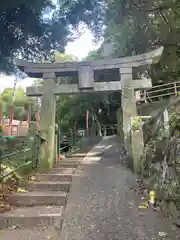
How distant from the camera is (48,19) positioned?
208 inches

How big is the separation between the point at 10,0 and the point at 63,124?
17066 millimetres

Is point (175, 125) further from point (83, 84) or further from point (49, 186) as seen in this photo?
point (83, 84)

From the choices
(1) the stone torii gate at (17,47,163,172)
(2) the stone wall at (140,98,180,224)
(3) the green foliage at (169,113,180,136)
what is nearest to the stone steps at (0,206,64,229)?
(2) the stone wall at (140,98,180,224)

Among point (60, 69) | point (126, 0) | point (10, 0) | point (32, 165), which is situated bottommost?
point (32, 165)

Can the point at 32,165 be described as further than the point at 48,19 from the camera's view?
Yes

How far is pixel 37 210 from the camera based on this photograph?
388 centimetres

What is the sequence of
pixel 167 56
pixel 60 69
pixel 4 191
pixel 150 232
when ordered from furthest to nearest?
1. pixel 167 56
2. pixel 60 69
3. pixel 4 191
4. pixel 150 232

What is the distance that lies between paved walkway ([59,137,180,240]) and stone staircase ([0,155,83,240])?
19 centimetres

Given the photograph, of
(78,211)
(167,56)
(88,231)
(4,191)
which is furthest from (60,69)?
(167,56)

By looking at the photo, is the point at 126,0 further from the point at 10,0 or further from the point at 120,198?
the point at 120,198

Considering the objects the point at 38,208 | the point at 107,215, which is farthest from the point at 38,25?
the point at 107,215

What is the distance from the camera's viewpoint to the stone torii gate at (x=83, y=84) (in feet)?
21.8

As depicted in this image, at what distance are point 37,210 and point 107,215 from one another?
48.3 inches

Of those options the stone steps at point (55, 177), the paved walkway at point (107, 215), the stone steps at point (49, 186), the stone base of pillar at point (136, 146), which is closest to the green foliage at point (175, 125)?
the paved walkway at point (107, 215)
